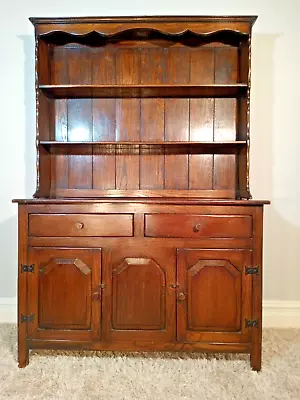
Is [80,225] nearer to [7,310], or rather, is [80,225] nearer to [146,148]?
[146,148]

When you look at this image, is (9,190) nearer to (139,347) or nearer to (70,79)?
(70,79)

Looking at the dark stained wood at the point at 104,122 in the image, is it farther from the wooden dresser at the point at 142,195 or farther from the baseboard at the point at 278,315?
the baseboard at the point at 278,315

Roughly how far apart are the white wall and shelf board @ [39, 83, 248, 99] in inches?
10.5

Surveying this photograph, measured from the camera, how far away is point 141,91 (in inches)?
85.4

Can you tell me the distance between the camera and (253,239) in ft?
5.90

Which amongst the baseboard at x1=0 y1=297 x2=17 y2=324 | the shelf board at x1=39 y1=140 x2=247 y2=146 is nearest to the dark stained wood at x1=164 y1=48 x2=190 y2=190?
the shelf board at x1=39 y1=140 x2=247 y2=146

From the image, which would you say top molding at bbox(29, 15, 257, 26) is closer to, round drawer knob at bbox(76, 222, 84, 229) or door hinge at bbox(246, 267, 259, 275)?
round drawer knob at bbox(76, 222, 84, 229)

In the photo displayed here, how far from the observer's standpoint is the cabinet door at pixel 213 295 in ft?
5.91

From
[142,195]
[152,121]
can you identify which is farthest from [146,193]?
[152,121]

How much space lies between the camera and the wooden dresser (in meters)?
1.80

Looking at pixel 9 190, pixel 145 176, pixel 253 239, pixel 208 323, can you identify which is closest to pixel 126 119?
pixel 145 176

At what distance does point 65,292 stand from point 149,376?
1.84 ft

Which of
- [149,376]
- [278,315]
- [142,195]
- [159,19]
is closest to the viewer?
[149,376]

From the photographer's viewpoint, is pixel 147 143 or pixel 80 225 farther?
pixel 147 143
